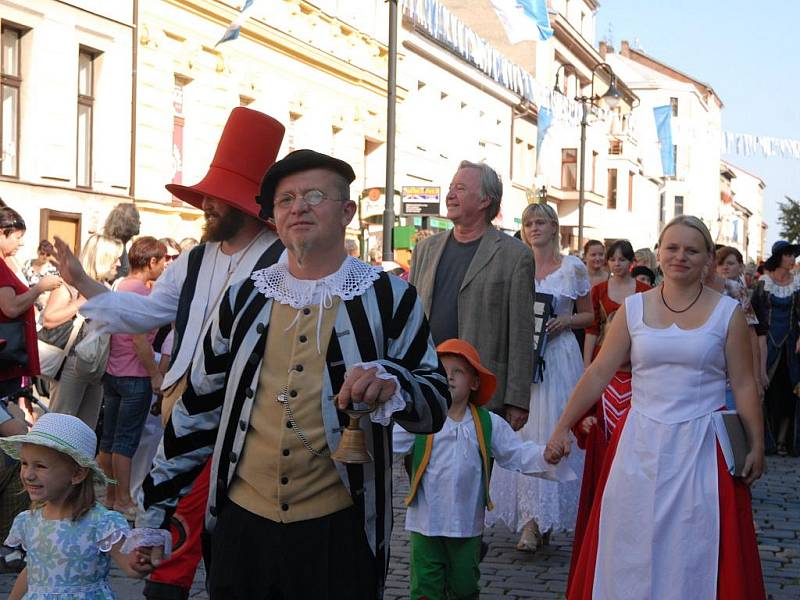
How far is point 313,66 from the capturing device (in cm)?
2927

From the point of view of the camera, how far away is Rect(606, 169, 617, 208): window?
7062cm

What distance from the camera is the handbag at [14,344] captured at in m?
7.21

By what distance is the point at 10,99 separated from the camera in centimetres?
1947

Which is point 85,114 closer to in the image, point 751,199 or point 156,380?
point 156,380

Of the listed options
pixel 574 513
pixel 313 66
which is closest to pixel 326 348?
pixel 574 513

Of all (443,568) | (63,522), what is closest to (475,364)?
(443,568)

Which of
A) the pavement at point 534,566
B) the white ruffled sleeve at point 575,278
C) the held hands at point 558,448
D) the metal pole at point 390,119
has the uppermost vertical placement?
the metal pole at point 390,119

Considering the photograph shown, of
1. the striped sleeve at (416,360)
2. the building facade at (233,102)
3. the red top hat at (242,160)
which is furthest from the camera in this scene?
the building facade at (233,102)

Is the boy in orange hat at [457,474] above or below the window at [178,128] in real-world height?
below

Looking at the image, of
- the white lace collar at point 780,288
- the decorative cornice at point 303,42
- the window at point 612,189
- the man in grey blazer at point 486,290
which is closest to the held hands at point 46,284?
the man in grey blazer at point 486,290

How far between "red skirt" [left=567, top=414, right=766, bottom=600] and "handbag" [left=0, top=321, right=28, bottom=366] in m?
3.51

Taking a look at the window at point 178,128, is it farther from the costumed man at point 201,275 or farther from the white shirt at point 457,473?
the costumed man at point 201,275

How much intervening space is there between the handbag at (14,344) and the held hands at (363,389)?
4.48 metres

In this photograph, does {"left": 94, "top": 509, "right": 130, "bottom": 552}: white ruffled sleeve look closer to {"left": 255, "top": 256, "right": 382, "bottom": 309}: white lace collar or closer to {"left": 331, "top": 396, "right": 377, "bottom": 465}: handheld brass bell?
{"left": 255, "top": 256, "right": 382, "bottom": 309}: white lace collar
